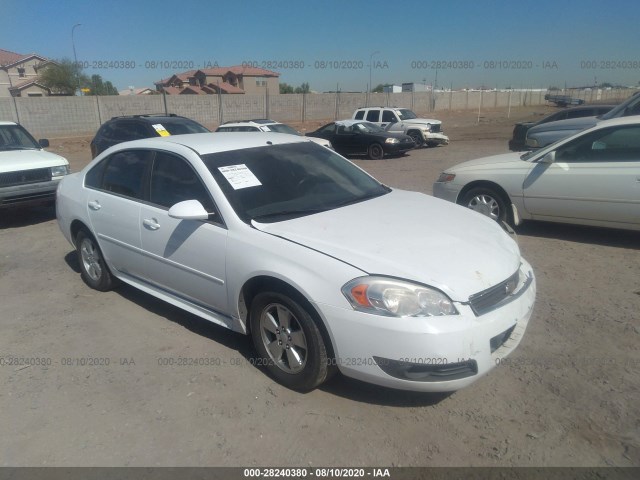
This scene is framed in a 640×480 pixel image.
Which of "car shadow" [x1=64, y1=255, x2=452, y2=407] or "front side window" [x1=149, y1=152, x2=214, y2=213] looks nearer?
"car shadow" [x1=64, y1=255, x2=452, y2=407]

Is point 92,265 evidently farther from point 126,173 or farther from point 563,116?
point 563,116

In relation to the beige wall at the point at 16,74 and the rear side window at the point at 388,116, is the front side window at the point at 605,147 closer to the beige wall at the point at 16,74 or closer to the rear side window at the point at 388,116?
the rear side window at the point at 388,116

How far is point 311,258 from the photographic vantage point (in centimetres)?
302

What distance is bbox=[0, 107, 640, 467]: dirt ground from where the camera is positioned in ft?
8.96

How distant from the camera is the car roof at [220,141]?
13.2 feet

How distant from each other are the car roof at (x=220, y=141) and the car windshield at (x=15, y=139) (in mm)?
5417

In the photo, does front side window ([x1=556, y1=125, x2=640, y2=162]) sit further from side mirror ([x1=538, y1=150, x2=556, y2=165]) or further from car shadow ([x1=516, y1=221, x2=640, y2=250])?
car shadow ([x1=516, y1=221, x2=640, y2=250])

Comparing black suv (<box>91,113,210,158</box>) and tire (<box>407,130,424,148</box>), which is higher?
black suv (<box>91,113,210,158</box>)

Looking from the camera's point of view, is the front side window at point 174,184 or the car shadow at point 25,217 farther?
the car shadow at point 25,217

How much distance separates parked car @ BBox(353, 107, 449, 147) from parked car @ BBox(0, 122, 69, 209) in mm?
14086

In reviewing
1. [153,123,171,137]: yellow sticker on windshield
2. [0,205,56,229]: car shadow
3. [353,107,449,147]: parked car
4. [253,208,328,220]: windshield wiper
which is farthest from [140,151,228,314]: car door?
[353,107,449,147]: parked car

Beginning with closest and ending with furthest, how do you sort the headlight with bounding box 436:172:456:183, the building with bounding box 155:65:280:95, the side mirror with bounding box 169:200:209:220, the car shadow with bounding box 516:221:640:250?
1. the side mirror with bounding box 169:200:209:220
2. the car shadow with bounding box 516:221:640:250
3. the headlight with bounding box 436:172:456:183
4. the building with bounding box 155:65:280:95

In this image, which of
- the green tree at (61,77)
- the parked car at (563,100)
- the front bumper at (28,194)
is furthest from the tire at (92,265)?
the parked car at (563,100)

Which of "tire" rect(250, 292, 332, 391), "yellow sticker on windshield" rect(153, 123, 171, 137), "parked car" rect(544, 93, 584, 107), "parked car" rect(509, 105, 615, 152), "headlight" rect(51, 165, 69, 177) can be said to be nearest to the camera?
"tire" rect(250, 292, 332, 391)
